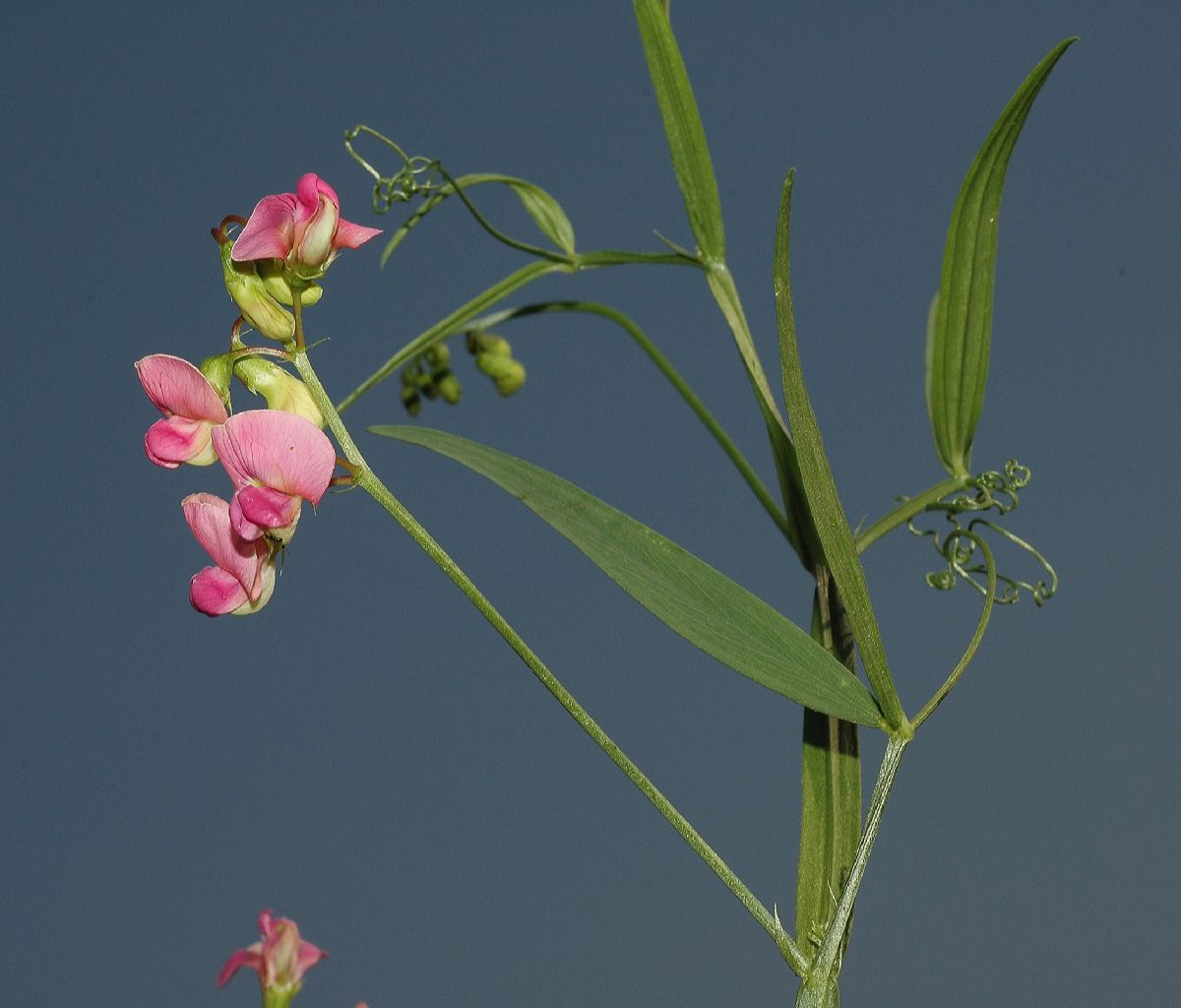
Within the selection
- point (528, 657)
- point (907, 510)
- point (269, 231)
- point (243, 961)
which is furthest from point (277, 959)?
point (907, 510)

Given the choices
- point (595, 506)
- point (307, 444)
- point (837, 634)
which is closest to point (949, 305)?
point (837, 634)

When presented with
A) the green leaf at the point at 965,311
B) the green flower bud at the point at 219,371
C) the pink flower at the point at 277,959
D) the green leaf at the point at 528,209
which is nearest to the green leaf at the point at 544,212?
the green leaf at the point at 528,209

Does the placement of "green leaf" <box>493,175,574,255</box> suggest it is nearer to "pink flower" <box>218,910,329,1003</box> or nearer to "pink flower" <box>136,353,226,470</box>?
"pink flower" <box>136,353,226,470</box>

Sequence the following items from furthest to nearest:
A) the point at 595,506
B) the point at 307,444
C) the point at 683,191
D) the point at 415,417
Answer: the point at 415,417 → the point at 683,191 → the point at 595,506 → the point at 307,444

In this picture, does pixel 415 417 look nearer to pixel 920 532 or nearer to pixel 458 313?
pixel 458 313

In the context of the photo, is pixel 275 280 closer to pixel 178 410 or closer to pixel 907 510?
pixel 178 410

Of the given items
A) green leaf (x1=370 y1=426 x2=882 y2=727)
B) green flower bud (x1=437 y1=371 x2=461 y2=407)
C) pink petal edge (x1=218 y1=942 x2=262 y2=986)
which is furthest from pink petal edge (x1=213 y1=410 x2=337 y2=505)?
green flower bud (x1=437 y1=371 x2=461 y2=407)

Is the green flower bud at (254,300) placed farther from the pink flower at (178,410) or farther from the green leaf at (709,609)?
the green leaf at (709,609)
